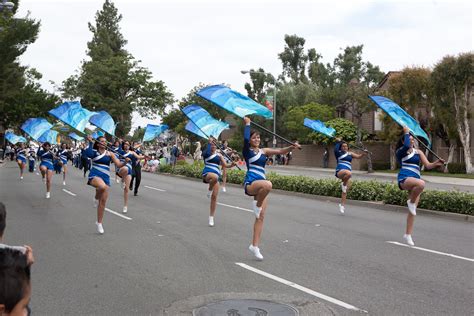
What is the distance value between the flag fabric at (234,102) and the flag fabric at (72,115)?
204 inches

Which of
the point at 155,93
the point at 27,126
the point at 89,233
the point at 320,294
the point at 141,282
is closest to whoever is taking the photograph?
the point at 320,294

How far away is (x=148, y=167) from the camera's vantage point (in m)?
34.2

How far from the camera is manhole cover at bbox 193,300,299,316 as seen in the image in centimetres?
509

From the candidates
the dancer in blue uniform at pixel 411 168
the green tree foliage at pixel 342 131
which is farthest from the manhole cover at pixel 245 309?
the green tree foliage at pixel 342 131

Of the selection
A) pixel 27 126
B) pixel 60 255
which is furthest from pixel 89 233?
pixel 27 126

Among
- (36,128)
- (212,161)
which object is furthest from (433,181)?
(36,128)

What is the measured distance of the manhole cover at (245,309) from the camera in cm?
509

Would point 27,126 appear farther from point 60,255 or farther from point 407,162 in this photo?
point 407,162

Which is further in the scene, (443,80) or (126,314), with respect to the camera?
(443,80)

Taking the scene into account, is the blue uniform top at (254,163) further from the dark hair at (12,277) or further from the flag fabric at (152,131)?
the flag fabric at (152,131)

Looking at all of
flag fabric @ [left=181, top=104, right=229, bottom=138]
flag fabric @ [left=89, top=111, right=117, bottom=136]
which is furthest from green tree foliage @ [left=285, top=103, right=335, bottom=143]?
flag fabric @ [left=181, top=104, right=229, bottom=138]

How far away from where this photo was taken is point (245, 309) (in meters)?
5.21

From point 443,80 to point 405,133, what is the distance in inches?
964

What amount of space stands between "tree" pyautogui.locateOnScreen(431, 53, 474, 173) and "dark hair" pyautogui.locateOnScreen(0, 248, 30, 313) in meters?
31.7
